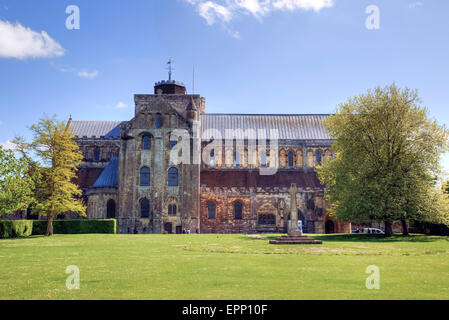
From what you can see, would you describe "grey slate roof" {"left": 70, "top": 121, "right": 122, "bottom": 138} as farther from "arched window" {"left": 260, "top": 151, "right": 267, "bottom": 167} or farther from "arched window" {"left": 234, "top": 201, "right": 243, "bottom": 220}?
"arched window" {"left": 234, "top": 201, "right": 243, "bottom": 220}

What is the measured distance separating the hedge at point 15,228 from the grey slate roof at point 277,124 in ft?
94.5

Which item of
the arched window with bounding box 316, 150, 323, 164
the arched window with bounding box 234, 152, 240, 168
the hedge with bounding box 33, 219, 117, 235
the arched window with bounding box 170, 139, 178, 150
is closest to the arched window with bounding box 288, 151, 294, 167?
the arched window with bounding box 316, 150, 323, 164

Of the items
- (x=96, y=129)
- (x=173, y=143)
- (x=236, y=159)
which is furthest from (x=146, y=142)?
(x=96, y=129)

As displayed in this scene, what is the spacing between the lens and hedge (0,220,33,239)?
36.4 metres

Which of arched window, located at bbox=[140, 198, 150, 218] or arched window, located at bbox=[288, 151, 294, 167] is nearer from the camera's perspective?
arched window, located at bbox=[140, 198, 150, 218]

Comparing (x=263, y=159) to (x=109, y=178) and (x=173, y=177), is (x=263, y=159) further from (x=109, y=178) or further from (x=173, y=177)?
(x=109, y=178)

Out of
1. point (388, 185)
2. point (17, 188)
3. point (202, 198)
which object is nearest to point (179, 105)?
point (202, 198)

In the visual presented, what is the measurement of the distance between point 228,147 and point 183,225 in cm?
1499

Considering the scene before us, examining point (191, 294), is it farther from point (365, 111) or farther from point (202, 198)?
point (202, 198)

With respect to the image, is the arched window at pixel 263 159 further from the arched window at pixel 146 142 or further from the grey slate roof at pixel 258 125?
the arched window at pixel 146 142

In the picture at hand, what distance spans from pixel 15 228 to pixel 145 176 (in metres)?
16.3

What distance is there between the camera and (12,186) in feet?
120

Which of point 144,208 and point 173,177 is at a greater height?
point 173,177

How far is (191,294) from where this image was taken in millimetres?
10977
